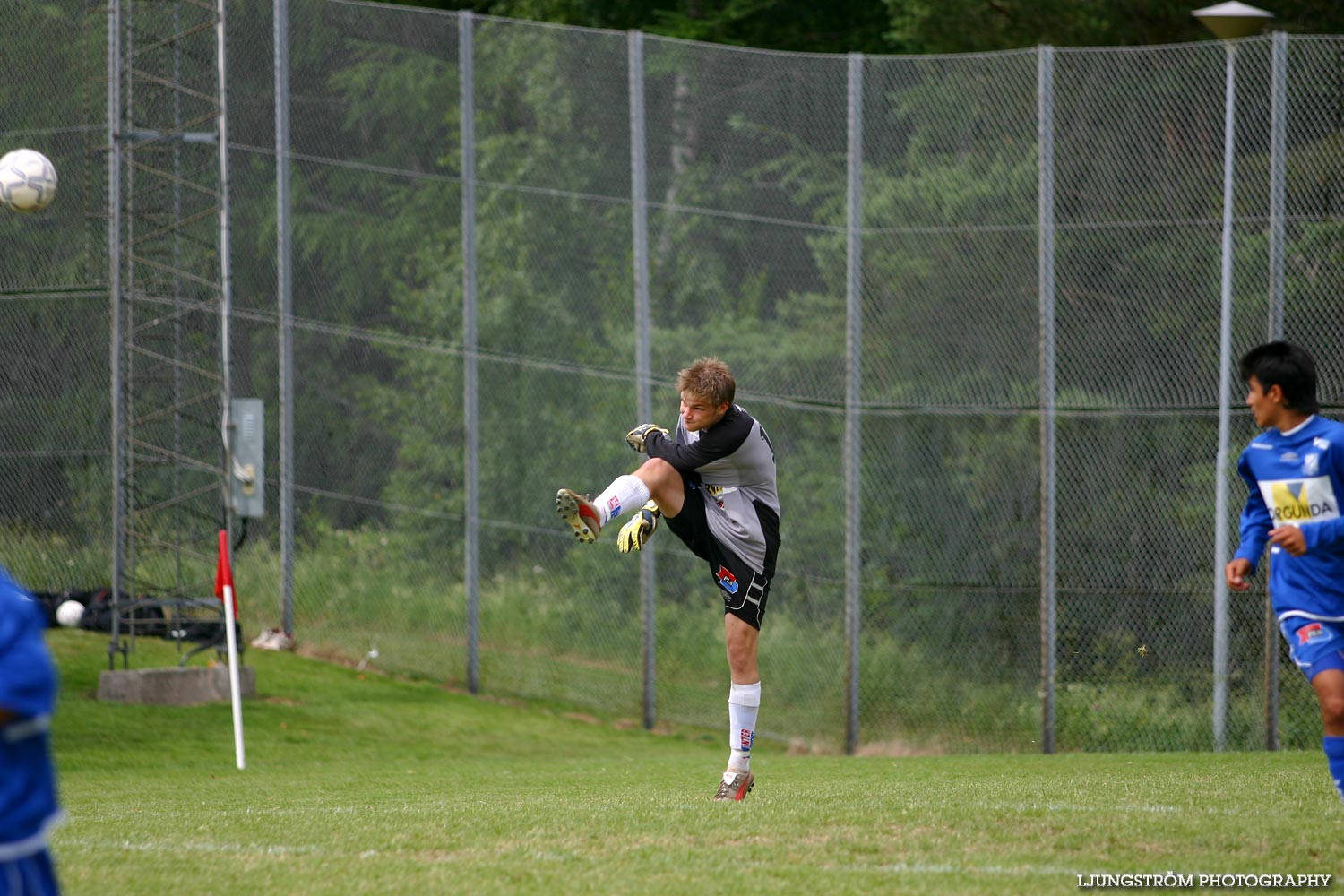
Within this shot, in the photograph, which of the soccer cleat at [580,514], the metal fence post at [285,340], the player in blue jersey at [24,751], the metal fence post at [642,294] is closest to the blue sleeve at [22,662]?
the player in blue jersey at [24,751]

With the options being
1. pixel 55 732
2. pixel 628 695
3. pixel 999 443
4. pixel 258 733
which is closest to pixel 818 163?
pixel 999 443

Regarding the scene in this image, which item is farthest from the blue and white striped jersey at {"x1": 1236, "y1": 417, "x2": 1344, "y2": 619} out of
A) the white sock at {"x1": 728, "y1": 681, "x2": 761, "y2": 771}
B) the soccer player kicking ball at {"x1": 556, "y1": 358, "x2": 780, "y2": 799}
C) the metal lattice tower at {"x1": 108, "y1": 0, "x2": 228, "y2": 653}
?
the metal lattice tower at {"x1": 108, "y1": 0, "x2": 228, "y2": 653}

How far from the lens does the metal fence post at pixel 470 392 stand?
54.3 feet

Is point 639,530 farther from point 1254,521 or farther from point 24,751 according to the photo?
point 24,751

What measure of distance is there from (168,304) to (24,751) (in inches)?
547

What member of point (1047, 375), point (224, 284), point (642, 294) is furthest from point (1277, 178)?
point (224, 284)

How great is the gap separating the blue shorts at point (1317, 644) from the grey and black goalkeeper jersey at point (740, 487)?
247 centimetres

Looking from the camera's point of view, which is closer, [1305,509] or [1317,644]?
[1317,644]

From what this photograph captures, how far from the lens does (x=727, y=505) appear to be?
736 cm

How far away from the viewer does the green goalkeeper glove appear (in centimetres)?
727

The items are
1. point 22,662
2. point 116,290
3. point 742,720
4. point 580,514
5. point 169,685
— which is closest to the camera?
point 22,662

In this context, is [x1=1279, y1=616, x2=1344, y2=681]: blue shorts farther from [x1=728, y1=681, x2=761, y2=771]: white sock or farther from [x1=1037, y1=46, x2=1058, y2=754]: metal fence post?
[x1=1037, y1=46, x2=1058, y2=754]: metal fence post

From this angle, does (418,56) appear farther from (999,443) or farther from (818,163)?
(999,443)

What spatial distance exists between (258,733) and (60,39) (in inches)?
327
